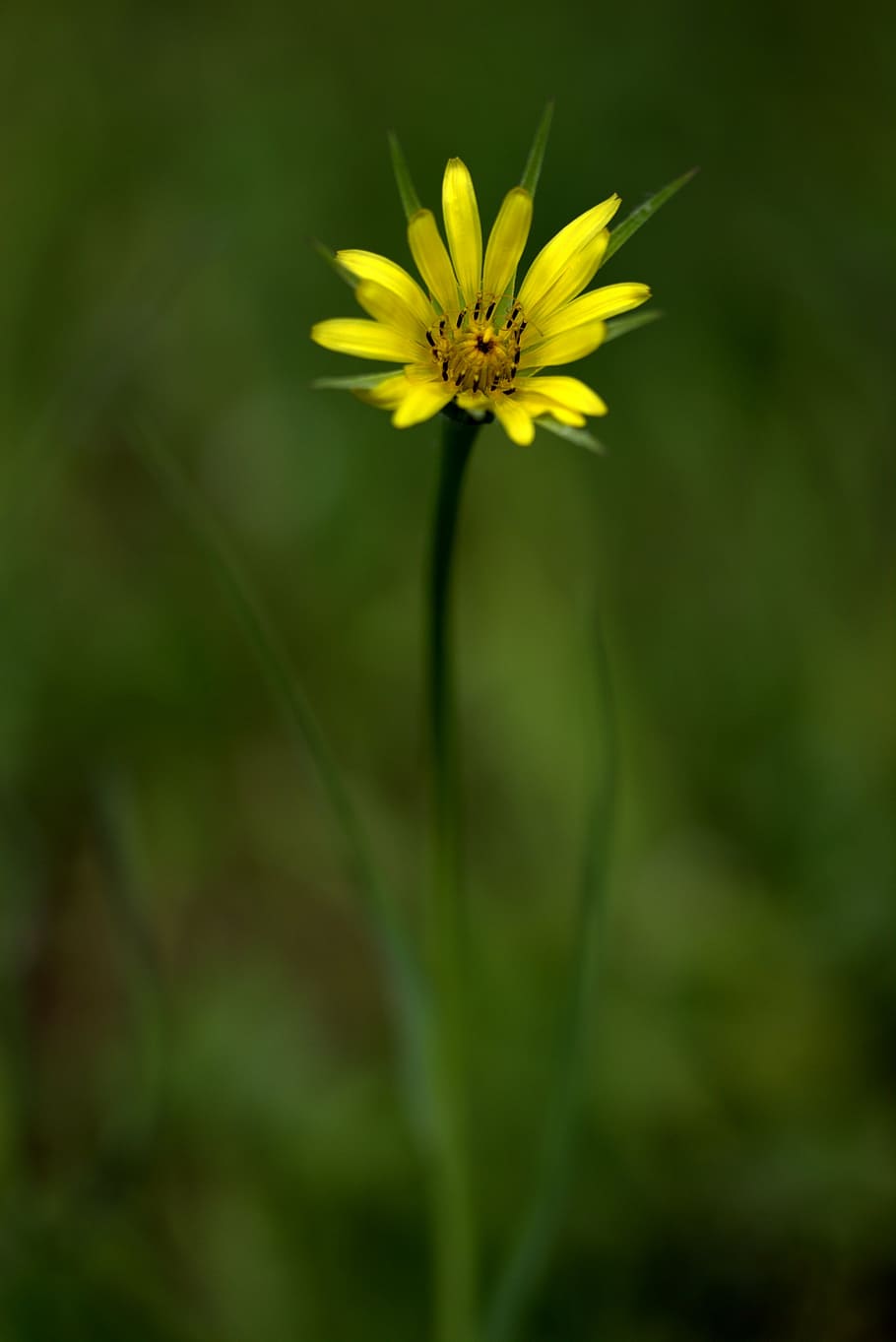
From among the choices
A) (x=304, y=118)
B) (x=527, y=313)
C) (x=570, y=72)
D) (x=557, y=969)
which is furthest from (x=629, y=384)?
(x=527, y=313)

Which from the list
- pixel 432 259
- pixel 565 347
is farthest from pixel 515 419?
pixel 432 259

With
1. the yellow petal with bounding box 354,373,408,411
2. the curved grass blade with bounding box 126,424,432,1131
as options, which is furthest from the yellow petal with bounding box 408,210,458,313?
the curved grass blade with bounding box 126,424,432,1131

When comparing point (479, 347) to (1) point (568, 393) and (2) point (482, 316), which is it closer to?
(2) point (482, 316)

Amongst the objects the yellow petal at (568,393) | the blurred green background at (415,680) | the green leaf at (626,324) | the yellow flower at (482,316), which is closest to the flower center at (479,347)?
the yellow flower at (482,316)

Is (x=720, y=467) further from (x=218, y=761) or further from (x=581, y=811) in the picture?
(x=218, y=761)

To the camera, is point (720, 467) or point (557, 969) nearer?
point (557, 969)

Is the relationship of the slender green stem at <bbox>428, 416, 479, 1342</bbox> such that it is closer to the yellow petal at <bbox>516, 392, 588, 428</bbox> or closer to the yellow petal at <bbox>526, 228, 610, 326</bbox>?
the yellow petal at <bbox>516, 392, 588, 428</bbox>
